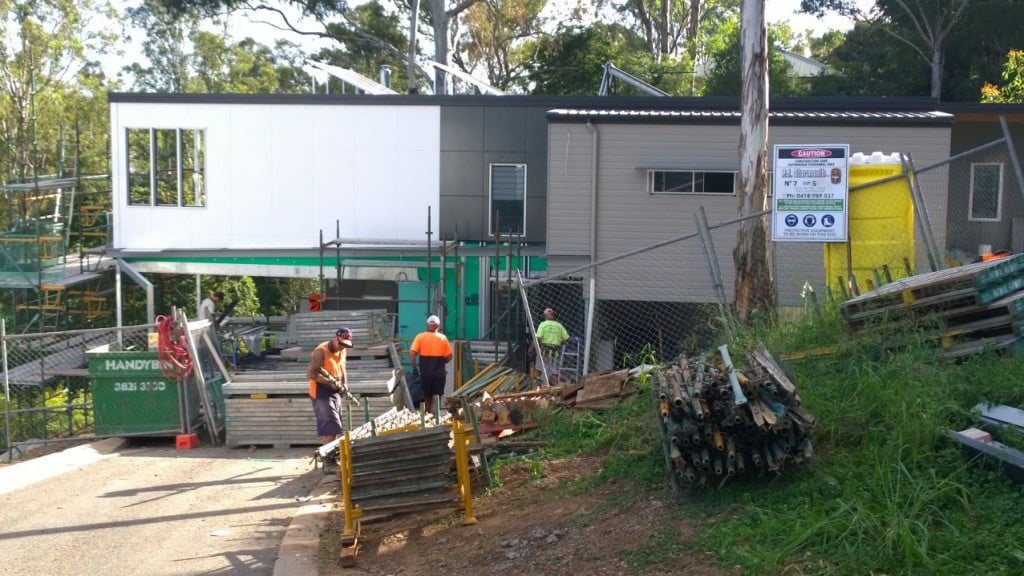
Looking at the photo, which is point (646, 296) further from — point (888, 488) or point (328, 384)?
point (888, 488)

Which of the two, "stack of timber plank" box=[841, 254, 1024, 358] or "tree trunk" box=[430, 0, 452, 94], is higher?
"tree trunk" box=[430, 0, 452, 94]

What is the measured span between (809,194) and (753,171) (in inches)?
50.1

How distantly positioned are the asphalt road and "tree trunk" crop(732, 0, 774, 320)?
5.47 m

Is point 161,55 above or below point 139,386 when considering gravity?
above

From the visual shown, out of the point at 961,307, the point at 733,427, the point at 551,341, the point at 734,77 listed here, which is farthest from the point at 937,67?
the point at 733,427

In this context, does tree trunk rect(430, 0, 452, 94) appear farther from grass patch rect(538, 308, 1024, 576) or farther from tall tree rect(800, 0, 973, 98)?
grass patch rect(538, 308, 1024, 576)

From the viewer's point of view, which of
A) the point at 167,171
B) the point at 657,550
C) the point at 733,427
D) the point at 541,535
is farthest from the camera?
the point at 167,171

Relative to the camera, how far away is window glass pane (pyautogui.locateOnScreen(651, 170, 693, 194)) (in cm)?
1855

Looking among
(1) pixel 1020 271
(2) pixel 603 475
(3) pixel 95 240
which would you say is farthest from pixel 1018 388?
(3) pixel 95 240

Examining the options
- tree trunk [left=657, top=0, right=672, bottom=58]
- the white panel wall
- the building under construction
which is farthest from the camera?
tree trunk [left=657, top=0, right=672, bottom=58]

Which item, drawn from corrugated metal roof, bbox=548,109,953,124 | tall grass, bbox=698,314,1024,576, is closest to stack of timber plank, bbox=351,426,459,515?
tall grass, bbox=698,314,1024,576

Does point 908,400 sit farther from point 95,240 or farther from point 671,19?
point 671,19

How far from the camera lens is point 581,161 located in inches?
729

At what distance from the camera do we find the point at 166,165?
2259 cm
